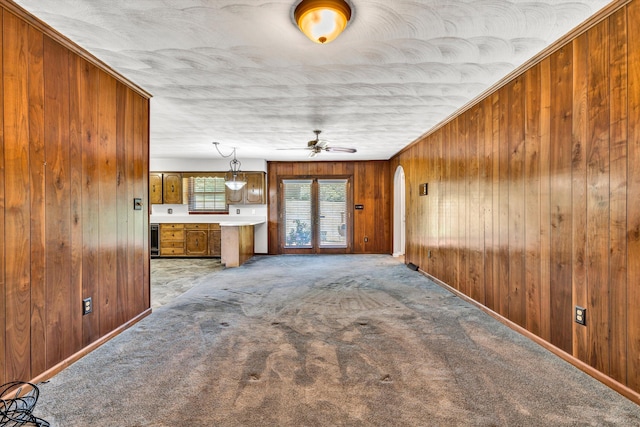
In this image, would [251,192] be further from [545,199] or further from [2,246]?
[545,199]

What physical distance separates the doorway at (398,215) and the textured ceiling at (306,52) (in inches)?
131

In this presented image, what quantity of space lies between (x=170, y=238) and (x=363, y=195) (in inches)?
191

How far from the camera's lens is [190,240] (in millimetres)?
7410

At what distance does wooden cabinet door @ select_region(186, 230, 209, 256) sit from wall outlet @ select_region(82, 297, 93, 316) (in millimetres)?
4906

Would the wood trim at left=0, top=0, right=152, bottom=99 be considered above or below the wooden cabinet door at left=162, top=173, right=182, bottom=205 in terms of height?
above

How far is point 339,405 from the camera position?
1836 millimetres

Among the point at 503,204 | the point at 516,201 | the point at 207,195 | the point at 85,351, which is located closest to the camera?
the point at 85,351

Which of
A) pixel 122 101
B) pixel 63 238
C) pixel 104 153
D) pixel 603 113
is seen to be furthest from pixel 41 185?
pixel 603 113

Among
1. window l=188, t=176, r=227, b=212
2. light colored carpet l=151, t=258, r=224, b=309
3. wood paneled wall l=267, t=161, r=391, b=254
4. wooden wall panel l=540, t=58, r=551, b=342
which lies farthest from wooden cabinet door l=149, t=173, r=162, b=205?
wooden wall panel l=540, t=58, r=551, b=342

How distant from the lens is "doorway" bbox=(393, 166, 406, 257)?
765 cm

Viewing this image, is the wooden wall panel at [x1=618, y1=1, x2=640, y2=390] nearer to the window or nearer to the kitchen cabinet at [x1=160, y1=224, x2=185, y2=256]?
the window

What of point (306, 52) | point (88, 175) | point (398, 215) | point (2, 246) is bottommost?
point (2, 246)

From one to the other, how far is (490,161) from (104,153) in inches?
149

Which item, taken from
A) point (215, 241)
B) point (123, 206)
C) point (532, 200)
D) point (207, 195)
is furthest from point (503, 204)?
point (207, 195)
